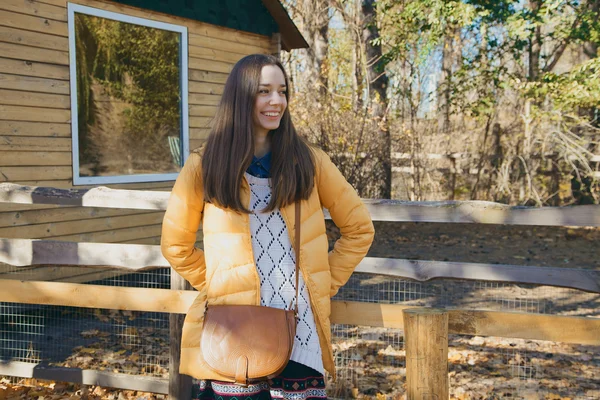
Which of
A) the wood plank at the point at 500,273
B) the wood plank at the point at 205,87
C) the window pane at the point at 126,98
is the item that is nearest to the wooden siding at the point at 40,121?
the window pane at the point at 126,98

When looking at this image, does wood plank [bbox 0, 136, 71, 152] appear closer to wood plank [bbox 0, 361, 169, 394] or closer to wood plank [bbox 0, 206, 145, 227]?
wood plank [bbox 0, 206, 145, 227]

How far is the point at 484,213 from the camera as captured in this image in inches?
146

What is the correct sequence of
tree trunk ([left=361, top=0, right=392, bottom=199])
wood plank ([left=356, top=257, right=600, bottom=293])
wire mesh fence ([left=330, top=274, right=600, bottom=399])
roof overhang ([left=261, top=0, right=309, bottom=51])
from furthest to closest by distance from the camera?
tree trunk ([left=361, top=0, right=392, bottom=199]), roof overhang ([left=261, top=0, right=309, bottom=51]), wire mesh fence ([left=330, top=274, right=600, bottom=399]), wood plank ([left=356, top=257, right=600, bottom=293])

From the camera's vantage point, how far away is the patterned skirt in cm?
244

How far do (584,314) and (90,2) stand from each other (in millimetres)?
6598

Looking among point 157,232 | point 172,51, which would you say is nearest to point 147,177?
point 157,232

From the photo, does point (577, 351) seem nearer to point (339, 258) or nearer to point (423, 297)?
point (423, 297)

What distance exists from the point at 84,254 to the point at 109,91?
15.0 ft

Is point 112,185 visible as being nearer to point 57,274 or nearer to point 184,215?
point 57,274

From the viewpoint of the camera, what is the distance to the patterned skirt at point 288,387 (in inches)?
96.2

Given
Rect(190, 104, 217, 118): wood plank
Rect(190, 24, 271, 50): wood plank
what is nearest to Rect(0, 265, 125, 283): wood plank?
Rect(190, 104, 217, 118): wood plank

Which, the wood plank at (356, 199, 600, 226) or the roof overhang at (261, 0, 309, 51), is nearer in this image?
the wood plank at (356, 199, 600, 226)

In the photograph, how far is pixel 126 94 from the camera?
329 inches

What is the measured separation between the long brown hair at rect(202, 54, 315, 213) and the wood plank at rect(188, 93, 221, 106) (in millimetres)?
6473
